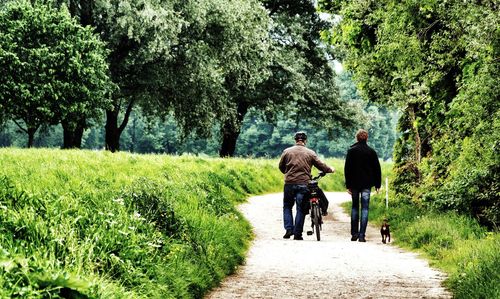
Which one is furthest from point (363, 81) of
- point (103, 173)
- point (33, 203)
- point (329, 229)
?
point (33, 203)

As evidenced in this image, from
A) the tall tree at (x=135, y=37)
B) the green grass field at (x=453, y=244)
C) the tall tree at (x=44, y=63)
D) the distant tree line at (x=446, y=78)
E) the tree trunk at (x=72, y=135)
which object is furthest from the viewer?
the tree trunk at (x=72, y=135)

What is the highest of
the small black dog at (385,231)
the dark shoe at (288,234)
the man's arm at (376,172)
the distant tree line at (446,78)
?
the distant tree line at (446,78)

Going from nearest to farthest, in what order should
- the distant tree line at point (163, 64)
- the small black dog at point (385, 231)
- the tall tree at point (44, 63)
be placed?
the small black dog at point (385, 231), the tall tree at point (44, 63), the distant tree line at point (163, 64)

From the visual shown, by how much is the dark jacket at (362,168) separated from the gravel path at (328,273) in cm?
133

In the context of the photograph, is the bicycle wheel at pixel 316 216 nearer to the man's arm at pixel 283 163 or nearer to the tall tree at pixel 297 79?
the man's arm at pixel 283 163

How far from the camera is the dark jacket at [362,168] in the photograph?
44.8 feet

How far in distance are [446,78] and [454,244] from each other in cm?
468

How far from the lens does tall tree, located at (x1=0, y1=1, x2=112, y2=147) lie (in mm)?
25172

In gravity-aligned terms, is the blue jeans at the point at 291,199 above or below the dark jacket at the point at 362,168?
below

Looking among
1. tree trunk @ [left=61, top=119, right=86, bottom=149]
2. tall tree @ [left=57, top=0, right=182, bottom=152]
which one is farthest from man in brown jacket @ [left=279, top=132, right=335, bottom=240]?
tree trunk @ [left=61, top=119, right=86, bottom=149]

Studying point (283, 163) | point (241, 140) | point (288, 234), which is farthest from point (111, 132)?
point (241, 140)

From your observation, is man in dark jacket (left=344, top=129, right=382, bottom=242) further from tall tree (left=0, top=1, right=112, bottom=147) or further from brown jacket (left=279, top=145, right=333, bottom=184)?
tall tree (left=0, top=1, right=112, bottom=147)

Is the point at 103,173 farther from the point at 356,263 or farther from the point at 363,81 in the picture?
the point at 363,81

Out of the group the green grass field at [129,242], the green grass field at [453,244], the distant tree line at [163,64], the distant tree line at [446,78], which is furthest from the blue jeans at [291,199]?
the distant tree line at [163,64]
